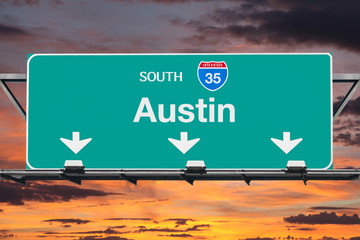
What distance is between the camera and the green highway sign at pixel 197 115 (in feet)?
109

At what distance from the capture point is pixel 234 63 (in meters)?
33.4

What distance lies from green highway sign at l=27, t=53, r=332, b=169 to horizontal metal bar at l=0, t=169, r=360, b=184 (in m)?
0.16

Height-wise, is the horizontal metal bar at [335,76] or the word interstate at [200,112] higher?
the horizontal metal bar at [335,76]

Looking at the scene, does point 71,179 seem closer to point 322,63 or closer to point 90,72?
point 90,72

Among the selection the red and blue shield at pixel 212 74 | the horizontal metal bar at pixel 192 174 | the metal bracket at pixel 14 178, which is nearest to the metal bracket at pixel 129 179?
the horizontal metal bar at pixel 192 174

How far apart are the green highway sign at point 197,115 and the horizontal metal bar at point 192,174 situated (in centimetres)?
16

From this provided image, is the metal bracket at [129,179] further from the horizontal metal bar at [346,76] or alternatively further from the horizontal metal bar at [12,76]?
the horizontal metal bar at [346,76]

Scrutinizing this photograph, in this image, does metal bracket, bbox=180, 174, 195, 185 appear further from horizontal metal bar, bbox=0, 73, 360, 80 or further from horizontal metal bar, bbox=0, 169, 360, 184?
horizontal metal bar, bbox=0, 73, 360, 80

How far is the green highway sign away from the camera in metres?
33.2

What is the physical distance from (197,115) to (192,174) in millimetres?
1592

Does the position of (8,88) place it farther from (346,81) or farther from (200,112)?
(346,81)

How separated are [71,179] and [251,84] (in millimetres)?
5552

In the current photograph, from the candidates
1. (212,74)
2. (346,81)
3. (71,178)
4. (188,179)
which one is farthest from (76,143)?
(346,81)

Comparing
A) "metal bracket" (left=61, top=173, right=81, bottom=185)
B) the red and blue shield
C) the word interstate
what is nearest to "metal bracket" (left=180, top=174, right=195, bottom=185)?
the word interstate
